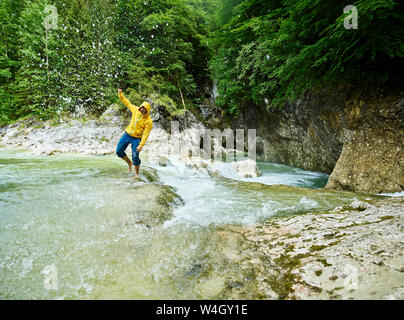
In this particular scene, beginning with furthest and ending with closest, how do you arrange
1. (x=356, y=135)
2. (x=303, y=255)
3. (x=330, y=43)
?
(x=356, y=135) → (x=330, y=43) → (x=303, y=255)

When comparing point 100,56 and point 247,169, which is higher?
point 100,56

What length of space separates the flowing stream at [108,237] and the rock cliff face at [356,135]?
124 cm

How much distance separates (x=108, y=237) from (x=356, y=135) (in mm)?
6452

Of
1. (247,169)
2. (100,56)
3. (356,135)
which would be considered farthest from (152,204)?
(100,56)

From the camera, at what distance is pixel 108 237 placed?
2.17m

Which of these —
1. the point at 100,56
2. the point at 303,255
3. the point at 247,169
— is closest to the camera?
the point at 303,255

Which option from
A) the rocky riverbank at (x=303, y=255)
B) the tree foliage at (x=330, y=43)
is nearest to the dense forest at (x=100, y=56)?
the tree foliage at (x=330, y=43)

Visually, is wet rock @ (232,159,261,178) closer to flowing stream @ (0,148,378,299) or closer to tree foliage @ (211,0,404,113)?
tree foliage @ (211,0,404,113)

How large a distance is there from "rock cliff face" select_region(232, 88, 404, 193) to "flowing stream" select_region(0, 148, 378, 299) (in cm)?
124

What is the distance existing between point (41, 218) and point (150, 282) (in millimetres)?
1926

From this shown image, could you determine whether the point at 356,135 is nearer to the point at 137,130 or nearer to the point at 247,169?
the point at 247,169

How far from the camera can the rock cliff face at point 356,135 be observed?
4.32 m

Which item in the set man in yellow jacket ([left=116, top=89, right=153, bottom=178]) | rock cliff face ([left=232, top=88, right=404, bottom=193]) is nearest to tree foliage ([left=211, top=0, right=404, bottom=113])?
rock cliff face ([left=232, top=88, right=404, bottom=193])

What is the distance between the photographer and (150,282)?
1.52 metres
